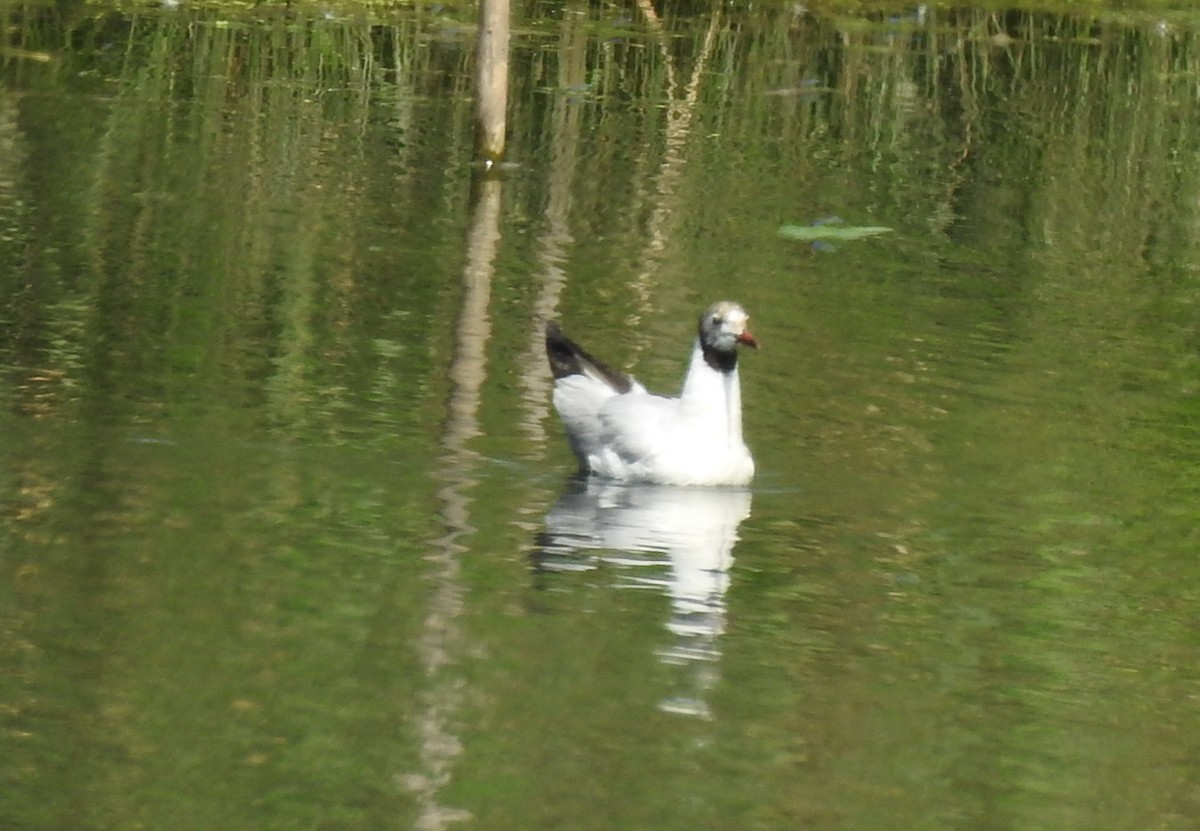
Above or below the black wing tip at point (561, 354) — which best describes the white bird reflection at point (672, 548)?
below

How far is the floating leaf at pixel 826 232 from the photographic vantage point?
15.6 metres

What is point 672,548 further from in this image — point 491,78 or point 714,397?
point 491,78

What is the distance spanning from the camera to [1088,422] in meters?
11.5

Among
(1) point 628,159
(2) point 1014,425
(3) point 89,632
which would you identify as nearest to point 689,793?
(3) point 89,632

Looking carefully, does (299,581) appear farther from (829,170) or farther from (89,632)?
(829,170)

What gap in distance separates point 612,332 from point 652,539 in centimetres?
365

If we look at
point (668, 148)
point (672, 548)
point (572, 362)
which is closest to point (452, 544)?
point (672, 548)

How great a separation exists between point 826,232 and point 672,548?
22.5ft

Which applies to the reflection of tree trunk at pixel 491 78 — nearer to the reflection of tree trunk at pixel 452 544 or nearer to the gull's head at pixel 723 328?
the reflection of tree trunk at pixel 452 544

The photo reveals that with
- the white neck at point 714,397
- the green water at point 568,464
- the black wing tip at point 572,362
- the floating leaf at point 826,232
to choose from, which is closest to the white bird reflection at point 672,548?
the green water at point 568,464

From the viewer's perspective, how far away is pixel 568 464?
408 inches

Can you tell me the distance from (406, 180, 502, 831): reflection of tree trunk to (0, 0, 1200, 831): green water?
24 millimetres

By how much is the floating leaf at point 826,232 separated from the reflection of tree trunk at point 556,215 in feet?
4.44

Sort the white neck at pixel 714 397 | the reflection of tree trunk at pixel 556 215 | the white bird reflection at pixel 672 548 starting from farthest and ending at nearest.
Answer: the reflection of tree trunk at pixel 556 215 → the white neck at pixel 714 397 → the white bird reflection at pixel 672 548
